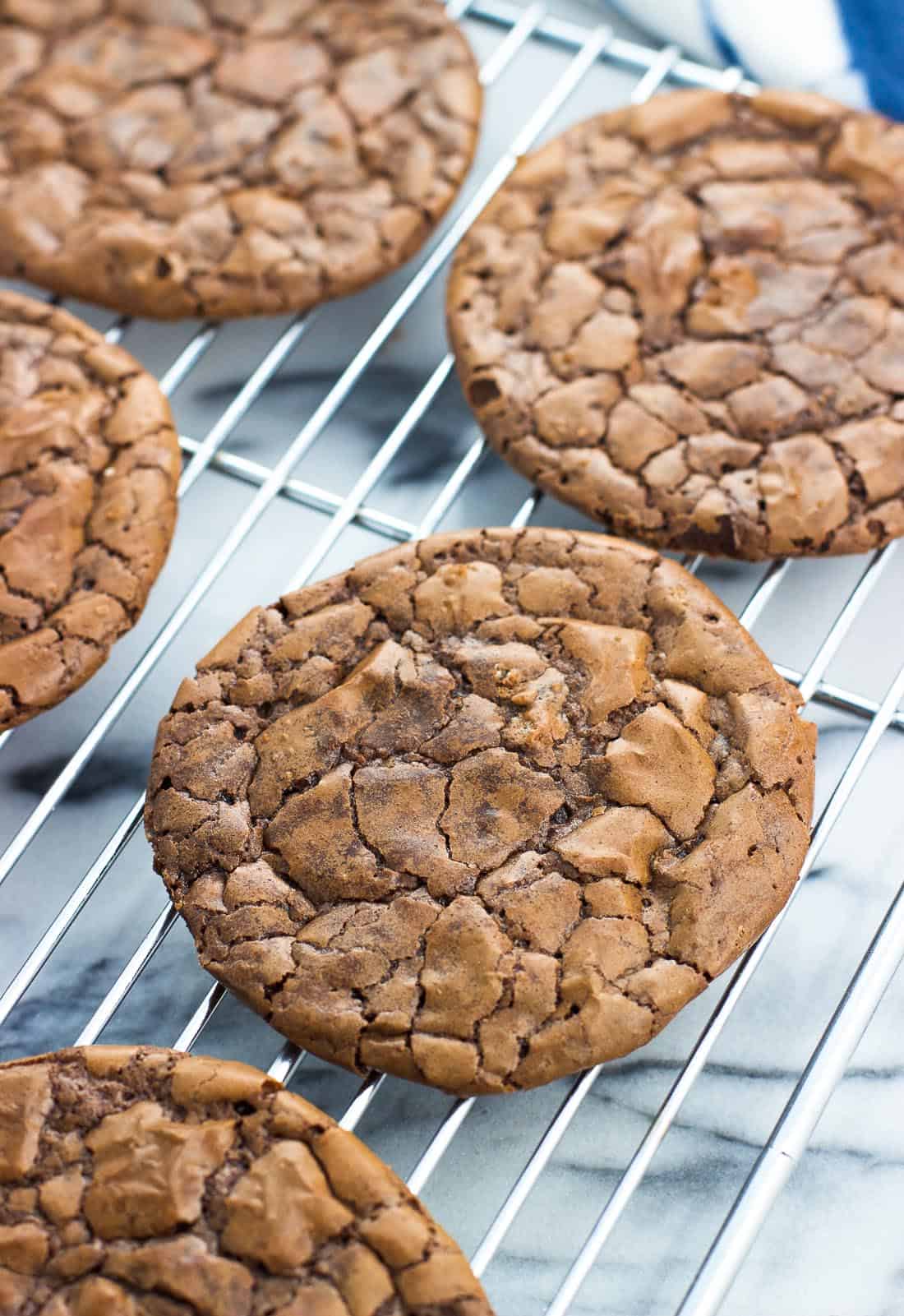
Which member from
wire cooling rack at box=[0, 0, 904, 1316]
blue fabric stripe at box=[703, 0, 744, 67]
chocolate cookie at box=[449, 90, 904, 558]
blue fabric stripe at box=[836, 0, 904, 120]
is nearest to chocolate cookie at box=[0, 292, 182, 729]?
wire cooling rack at box=[0, 0, 904, 1316]

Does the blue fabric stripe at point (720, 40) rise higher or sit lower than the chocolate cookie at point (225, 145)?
higher

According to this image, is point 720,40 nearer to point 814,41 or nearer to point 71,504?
point 814,41

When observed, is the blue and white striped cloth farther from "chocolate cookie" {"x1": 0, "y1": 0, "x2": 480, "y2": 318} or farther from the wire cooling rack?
"chocolate cookie" {"x1": 0, "y1": 0, "x2": 480, "y2": 318}

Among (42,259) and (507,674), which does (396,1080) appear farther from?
(42,259)

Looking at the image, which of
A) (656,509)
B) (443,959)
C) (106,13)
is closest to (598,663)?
(656,509)

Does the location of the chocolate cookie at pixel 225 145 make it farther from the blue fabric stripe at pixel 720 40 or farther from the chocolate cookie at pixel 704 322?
the blue fabric stripe at pixel 720 40

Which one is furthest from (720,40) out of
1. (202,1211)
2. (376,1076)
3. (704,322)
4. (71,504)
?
(202,1211)

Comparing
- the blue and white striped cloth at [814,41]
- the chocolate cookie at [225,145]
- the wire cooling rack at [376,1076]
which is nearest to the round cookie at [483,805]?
the wire cooling rack at [376,1076]
